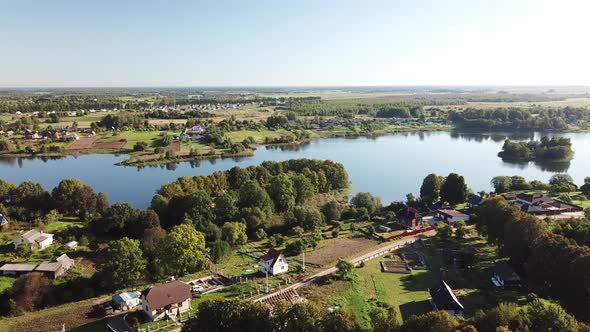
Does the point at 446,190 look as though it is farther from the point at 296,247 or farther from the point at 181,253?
the point at 181,253

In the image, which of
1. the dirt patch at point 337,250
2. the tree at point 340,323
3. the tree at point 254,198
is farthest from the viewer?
the tree at point 254,198

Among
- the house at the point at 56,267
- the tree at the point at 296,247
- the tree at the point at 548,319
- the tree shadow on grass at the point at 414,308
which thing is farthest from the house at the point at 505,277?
the house at the point at 56,267

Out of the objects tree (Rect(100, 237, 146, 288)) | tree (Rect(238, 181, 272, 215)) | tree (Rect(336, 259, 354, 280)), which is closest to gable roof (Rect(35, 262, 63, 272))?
tree (Rect(100, 237, 146, 288))

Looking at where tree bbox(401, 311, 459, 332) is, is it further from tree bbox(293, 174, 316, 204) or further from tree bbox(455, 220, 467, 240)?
tree bbox(293, 174, 316, 204)

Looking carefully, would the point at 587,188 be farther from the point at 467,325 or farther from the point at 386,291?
the point at 467,325

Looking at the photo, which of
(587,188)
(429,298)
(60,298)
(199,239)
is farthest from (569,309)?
(587,188)

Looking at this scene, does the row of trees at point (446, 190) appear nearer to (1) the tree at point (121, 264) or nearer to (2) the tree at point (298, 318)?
(2) the tree at point (298, 318)
